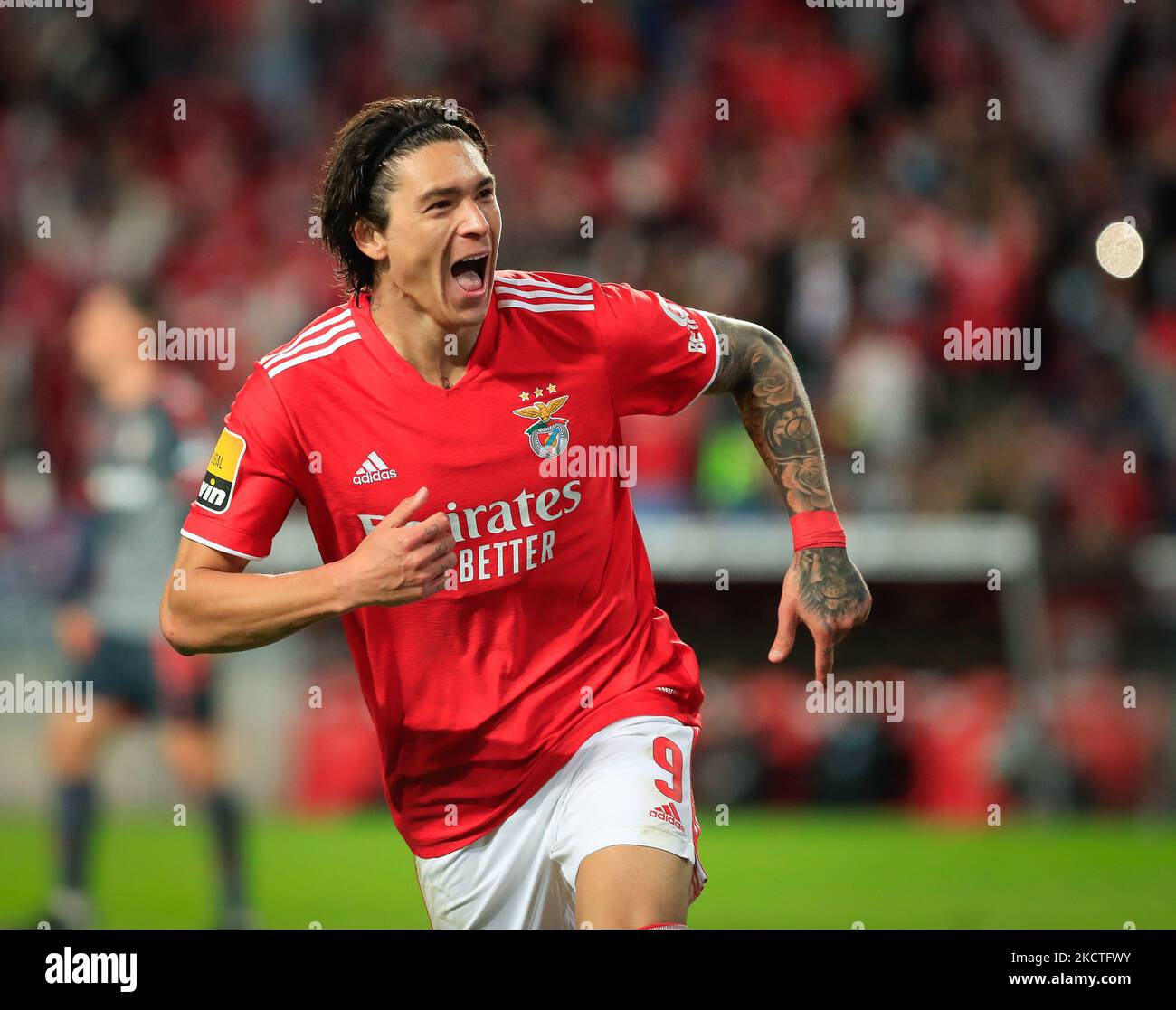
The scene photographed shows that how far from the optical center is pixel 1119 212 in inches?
493

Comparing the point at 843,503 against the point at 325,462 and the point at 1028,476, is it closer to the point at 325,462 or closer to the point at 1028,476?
the point at 1028,476

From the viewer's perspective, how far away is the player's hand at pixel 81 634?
25.8 ft

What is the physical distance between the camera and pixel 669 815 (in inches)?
159

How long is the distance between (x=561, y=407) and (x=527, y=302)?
1.06 ft

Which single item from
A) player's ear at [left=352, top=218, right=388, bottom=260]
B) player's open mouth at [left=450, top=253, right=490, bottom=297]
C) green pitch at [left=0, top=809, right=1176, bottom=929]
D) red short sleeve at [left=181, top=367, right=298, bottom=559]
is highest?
player's ear at [left=352, top=218, right=388, bottom=260]

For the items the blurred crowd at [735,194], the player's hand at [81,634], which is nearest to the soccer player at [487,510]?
the player's hand at [81,634]

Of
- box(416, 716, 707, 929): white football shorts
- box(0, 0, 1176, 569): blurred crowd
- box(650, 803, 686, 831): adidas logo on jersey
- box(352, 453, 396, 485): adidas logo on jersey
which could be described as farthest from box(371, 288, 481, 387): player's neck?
box(0, 0, 1176, 569): blurred crowd

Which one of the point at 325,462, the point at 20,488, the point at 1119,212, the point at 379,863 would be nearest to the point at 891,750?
the point at 379,863

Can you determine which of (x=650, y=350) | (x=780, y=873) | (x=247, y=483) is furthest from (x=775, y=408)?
(x=780, y=873)

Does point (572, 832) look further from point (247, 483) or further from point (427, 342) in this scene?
point (427, 342)

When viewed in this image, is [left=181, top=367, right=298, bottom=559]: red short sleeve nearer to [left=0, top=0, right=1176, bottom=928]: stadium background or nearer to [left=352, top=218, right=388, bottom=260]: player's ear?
[left=352, top=218, right=388, bottom=260]: player's ear

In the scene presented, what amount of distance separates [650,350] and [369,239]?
794mm

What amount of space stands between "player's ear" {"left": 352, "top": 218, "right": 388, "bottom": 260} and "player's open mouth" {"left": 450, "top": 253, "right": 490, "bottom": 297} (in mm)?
214

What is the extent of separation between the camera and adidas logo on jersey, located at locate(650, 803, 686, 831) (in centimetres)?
403
